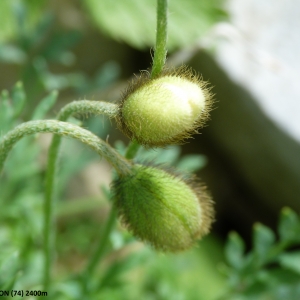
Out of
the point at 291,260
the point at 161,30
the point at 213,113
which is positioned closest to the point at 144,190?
the point at 161,30

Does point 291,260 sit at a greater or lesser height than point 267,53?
lesser

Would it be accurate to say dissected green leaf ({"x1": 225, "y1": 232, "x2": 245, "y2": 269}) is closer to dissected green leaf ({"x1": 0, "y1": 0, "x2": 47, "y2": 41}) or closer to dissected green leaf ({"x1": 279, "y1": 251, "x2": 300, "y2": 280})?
dissected green leaf ({"x1": 279, "y1": 251, "x2": 300, "y2": 280})

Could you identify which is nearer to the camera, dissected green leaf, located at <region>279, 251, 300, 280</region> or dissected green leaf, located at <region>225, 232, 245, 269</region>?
dissected green leaf, located at <region>279, 251, 300, 280</region>

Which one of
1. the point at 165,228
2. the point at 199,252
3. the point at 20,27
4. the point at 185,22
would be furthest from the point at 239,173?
the point at 165,228

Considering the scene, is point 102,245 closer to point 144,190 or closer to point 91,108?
point 144,190

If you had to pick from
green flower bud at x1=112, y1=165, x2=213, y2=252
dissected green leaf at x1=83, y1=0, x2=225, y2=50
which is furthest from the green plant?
dissected green leaf at x1=83, y1=0, x2=225, y2=50

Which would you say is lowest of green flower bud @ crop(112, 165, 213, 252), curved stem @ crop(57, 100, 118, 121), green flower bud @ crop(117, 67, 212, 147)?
green flower bud @ crop(112, 165, 213, 252)
